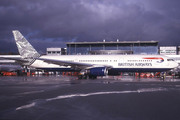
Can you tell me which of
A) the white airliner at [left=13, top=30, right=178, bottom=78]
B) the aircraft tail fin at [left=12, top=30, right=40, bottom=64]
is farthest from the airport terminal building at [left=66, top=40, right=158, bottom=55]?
the aircraft tail fin at [left=12, top=30, right=40, bottom=64]

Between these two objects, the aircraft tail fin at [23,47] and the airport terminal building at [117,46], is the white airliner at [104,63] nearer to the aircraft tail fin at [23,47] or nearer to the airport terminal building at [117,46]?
the aircraft tail fin at [23,47]

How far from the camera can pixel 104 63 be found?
31.0 m

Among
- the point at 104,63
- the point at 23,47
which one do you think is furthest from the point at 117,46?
the point at 23,47

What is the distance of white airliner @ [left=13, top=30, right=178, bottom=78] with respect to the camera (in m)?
28.7

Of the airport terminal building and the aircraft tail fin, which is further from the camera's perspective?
the airport terminal building

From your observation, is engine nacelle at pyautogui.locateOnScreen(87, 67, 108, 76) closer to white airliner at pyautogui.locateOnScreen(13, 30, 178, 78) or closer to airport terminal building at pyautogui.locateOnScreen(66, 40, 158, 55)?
white airliner at pyautogui.locateOnScreen(13, 30, 178, 78)

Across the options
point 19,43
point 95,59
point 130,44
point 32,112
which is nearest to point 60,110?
point 32,112

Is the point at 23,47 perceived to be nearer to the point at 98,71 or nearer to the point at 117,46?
the point at 98,71

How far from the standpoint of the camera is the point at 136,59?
98.9 ft

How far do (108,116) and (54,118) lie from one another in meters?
1.99

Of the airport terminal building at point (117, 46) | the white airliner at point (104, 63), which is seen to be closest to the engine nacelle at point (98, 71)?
the white airliner at point (104, 63)

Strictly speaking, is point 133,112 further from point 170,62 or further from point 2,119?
point 170,62

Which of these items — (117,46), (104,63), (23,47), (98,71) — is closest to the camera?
(98,71)

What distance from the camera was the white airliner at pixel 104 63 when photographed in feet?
94.2
